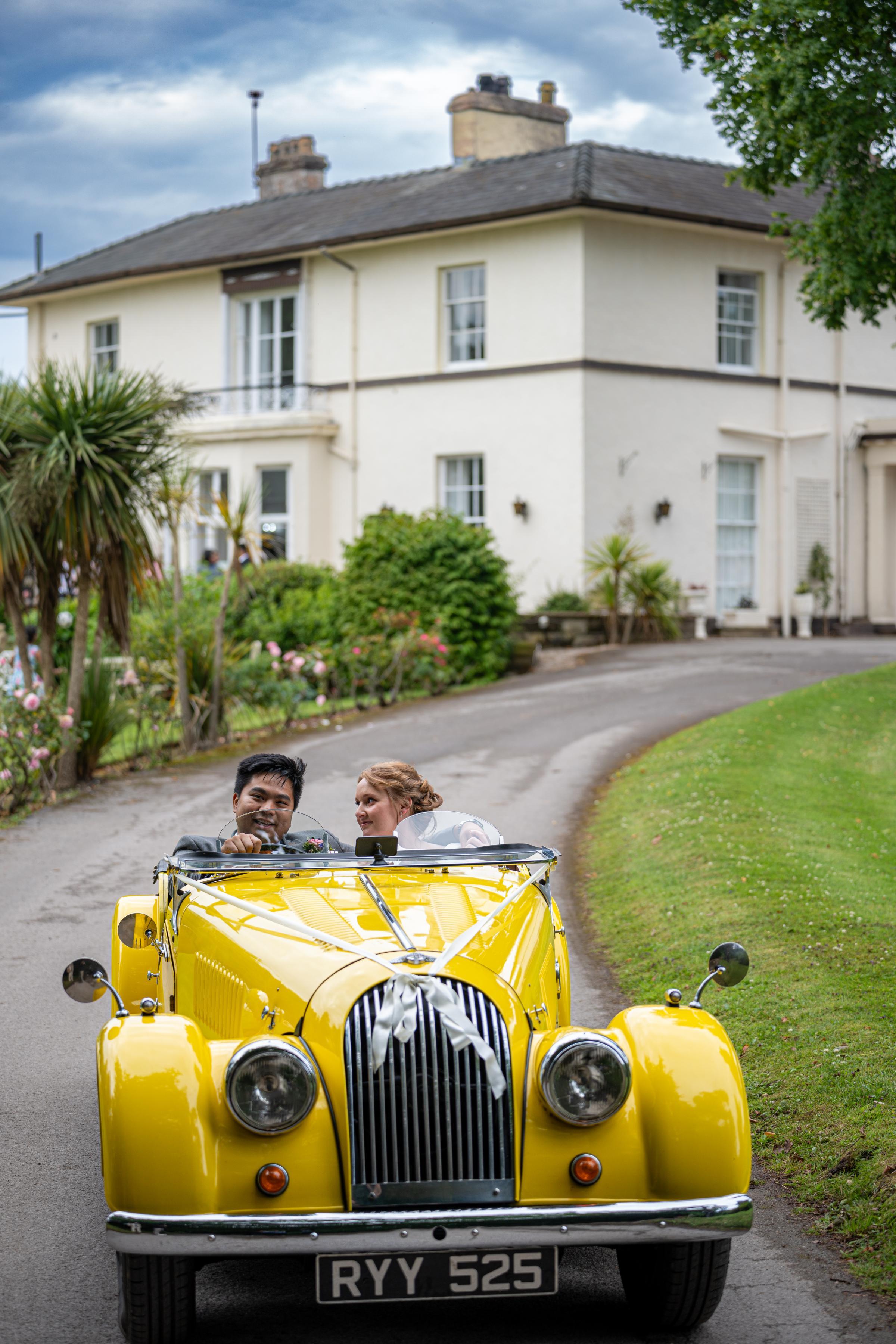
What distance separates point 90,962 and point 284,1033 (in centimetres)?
82

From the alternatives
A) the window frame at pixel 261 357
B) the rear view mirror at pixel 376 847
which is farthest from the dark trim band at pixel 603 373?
the rear view mirror at pixel 376 847

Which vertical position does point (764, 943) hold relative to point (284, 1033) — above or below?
below

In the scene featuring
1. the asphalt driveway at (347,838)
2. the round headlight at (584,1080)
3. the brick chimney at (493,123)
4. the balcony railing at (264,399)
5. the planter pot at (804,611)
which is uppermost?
the brick chimney at (493,123)

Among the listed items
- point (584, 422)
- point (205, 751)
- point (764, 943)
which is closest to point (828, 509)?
point (584, 422)

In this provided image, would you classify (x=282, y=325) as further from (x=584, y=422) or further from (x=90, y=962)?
(x=90, y=962)

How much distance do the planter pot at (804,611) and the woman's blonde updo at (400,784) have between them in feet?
72.0

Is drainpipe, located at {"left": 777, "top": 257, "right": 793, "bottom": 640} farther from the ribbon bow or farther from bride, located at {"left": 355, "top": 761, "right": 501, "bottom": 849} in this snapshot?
the ribbon bow

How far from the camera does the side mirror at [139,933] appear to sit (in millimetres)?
5324

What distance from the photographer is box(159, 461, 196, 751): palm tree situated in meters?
13.6

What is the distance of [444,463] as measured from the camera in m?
26.4

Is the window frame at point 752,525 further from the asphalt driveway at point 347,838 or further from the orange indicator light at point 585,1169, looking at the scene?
the orange indicator light at point 585,1169

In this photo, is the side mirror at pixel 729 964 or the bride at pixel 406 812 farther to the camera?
the bride at pixel 406 812

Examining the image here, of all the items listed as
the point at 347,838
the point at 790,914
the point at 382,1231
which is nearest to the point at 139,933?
the point at 382,1231

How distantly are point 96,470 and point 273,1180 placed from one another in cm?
1033
